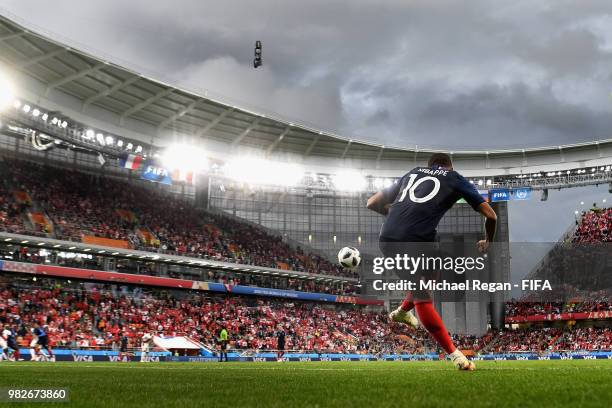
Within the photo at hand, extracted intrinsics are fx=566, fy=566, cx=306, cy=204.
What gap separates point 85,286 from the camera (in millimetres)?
38188

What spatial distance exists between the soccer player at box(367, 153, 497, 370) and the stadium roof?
106ft

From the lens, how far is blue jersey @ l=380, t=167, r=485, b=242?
22.0 ft

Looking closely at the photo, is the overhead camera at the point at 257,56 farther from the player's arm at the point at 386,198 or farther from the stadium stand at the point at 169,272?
the player's arm at the point at 386,198

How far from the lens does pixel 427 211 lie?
22.1 feet

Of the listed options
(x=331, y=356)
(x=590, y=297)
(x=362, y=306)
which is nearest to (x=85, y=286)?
(x=331, y=356)

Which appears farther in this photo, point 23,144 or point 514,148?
point 514,148

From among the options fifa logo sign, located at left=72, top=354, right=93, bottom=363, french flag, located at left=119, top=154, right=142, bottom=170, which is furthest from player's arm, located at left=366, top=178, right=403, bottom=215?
french flag, located at left=119, top=154, right=142, bottom=170

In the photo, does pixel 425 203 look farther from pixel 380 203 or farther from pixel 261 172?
pixel 261 172

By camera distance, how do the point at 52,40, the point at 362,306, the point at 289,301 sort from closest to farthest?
1. the point at 52,40
2. the point at 289,301
3. the point at 362,306

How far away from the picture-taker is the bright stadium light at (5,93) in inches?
1310

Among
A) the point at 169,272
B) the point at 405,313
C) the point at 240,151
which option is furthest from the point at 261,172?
the point at 405,313

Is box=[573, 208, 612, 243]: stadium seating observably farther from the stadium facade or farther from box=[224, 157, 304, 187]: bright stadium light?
box=[224, 157, 304, 187]: bright stadium light

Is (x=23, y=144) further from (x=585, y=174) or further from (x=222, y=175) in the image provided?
(x=585, y=174)

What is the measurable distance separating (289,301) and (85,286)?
19655 millimetres
